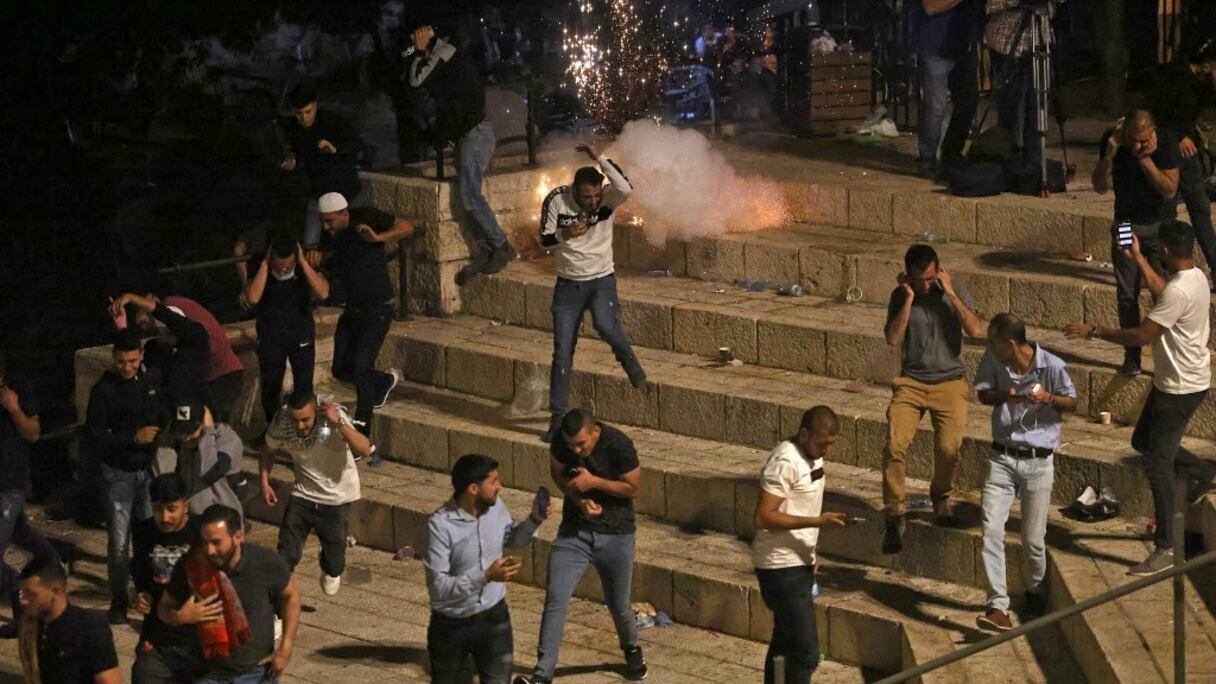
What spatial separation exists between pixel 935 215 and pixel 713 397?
280 cm

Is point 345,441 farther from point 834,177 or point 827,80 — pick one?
point 827,80

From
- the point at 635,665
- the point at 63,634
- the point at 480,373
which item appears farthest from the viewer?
the point at 480,373

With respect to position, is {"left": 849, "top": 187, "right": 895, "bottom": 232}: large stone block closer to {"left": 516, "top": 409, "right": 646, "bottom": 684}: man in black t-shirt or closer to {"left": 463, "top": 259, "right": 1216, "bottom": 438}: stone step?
{"left": 463, "top": 259, "right": 1216, "bottom": 438}: stone step

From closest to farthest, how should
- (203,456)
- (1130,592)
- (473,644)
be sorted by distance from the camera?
(1130,592), (473,644), (203,456)

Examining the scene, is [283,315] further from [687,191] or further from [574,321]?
[687,191]

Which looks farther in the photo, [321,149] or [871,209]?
[871,209]

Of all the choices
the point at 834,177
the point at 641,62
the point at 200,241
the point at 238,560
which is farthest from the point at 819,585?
the point at 200,241

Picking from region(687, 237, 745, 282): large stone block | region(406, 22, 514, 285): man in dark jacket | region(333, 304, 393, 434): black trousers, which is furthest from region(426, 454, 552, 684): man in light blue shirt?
region(687, 237, 745, 282): large stone block

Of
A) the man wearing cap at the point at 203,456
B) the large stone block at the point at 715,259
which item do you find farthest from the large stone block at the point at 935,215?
the man wearing cap at the point at 203,456

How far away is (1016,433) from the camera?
34.8ft

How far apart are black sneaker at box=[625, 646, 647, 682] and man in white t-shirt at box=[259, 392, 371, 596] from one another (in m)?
1.80

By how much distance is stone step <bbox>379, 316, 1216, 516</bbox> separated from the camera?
463 inches

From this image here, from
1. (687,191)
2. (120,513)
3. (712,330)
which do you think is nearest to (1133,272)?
(712,330)

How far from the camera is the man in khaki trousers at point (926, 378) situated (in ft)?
36.9
